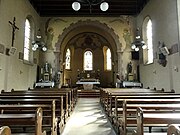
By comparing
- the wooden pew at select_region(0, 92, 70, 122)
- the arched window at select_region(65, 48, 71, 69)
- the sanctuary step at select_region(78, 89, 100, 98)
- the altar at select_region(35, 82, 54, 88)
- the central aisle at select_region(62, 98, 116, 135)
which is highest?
the arched window at select_region(65, 48, 71, 69)

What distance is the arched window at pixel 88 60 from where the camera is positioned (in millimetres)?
17516

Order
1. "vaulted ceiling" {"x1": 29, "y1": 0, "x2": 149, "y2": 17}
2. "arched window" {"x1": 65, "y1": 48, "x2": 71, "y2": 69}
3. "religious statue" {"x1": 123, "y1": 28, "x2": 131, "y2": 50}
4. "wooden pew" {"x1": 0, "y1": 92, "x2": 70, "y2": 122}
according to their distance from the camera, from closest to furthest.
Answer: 1. "wooden pew" {"x1": 0, "y1": 92, "x2": 70, "y2": 122}
2. "vaulted ceiling" {"x1": 29, "y1": 0, "x2": 149, "y2": 17}
3. "religious statue" {"x1": 123, "y1": 28, "x2": 131, "y2": 50}
4. "arched window" {"x1": 65, "y1": 48, "x2": 71, "y2": 69}

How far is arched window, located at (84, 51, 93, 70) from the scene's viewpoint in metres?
17.5

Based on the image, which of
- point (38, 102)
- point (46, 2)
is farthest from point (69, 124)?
point (46, 2)

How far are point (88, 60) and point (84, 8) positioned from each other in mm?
7165

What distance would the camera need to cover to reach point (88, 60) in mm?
17719

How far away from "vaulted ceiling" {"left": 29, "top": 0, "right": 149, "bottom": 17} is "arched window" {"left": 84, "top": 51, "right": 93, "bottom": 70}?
6205 millimetres

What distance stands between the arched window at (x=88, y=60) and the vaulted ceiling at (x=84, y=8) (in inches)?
244

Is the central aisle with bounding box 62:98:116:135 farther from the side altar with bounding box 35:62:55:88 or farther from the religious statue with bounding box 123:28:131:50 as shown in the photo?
the religious statue with bounding box 123:28:131:50

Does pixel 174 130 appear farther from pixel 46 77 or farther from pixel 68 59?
pixel 68 59

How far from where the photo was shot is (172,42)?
700cm

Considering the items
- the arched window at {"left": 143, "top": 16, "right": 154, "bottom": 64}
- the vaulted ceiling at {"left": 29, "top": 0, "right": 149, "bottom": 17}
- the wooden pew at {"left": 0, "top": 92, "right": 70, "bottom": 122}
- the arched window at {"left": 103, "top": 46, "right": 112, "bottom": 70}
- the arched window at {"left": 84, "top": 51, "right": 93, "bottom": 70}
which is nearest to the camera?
the wooden pew at {"left": 0, "top": 92, "right": 70, "bottom": 122}

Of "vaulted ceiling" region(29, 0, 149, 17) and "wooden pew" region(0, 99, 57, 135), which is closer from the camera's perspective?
"wooden pew" region(0, 99, 57, 135)

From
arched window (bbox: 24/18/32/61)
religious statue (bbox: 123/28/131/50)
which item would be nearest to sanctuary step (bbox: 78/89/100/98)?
arched window (bbox: 24/18/32/61)
